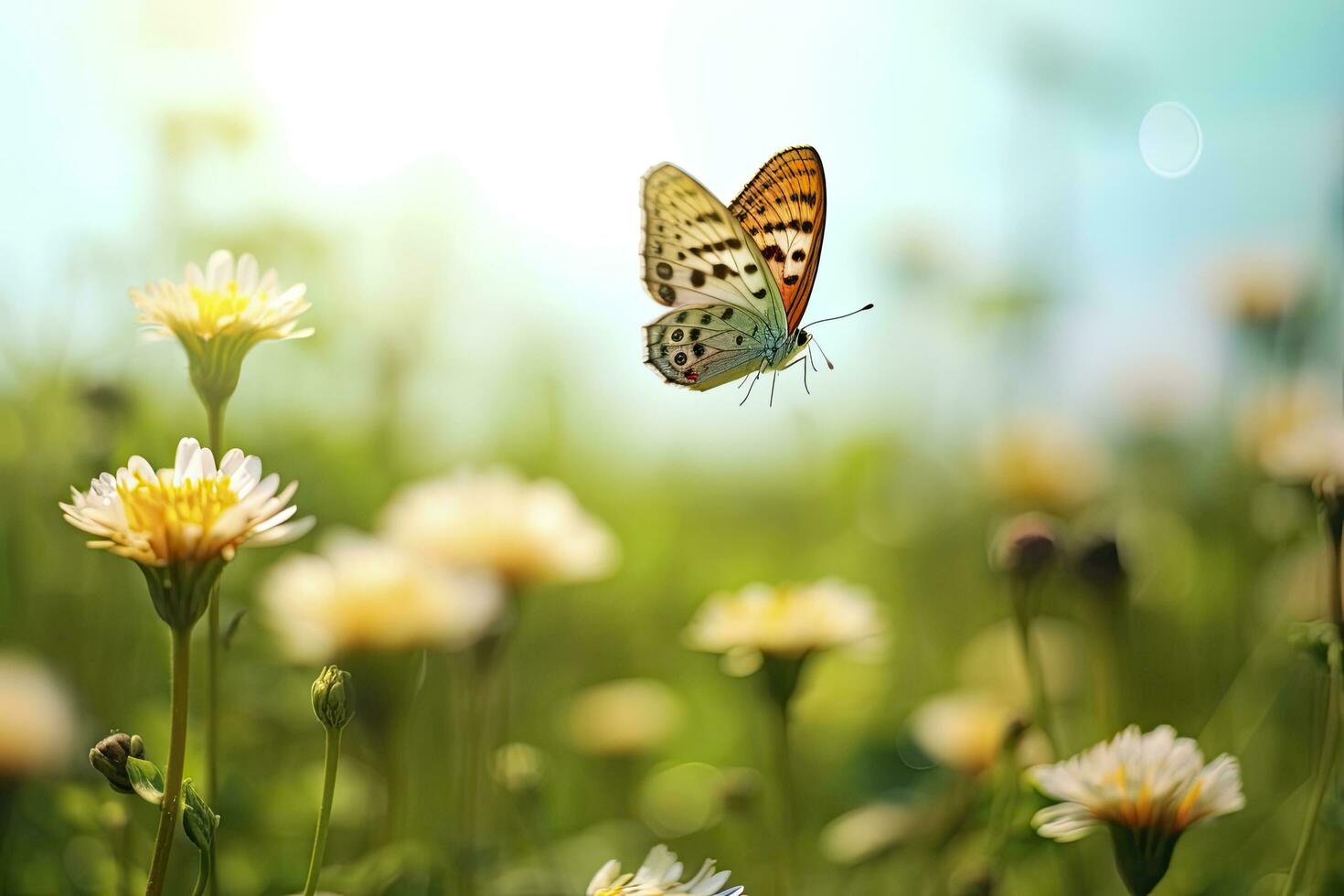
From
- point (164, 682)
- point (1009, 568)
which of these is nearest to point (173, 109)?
point (164, 682)

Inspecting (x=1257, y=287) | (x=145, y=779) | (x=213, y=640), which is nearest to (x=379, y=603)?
(x=213, y=640)

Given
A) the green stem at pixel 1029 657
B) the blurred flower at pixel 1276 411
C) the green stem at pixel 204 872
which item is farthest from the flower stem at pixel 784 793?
the blurred flower at pixel 1276 411

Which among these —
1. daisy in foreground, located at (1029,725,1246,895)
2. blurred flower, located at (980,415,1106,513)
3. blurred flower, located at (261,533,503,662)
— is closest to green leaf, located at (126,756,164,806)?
blurred flower, located at (261,533,503,662)

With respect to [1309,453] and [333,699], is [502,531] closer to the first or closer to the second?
[333,699]

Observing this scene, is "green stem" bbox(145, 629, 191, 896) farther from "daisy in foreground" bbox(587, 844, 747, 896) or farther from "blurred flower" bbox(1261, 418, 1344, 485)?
"blurred flower" bbox(1261, 418, 1344, 485)

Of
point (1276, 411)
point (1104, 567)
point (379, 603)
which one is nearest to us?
point (379, 603)

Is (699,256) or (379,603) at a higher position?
(699,256)
